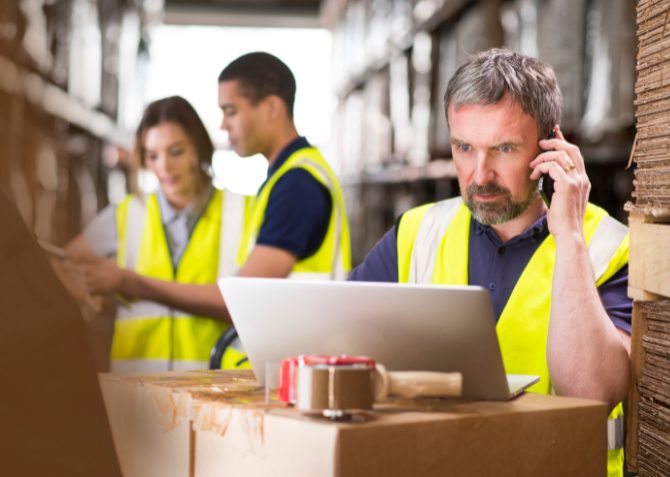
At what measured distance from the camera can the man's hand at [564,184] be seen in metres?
2.16

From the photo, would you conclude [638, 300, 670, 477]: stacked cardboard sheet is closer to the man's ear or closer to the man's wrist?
the man's wrist

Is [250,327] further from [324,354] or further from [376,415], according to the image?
[376,415]

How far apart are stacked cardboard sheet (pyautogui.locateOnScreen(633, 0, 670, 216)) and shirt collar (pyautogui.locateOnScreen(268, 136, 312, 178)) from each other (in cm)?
198

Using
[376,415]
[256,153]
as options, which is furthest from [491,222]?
[256,153]

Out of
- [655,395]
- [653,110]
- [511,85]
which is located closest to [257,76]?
[511,85]

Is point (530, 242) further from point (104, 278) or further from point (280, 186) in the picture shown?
point (104, 278)

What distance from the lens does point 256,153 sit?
12.6ft

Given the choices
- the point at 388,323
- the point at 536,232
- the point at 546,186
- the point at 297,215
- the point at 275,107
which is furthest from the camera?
the point at 275,107

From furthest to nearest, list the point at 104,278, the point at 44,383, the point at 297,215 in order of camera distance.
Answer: the point at 104,278
the point at 297,215
the point at 44,383

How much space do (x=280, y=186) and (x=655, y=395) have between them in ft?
6.64

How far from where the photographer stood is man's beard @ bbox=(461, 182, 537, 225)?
2385 millimetres

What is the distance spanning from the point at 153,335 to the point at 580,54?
263 centimetres

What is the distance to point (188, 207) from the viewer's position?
13.3ft

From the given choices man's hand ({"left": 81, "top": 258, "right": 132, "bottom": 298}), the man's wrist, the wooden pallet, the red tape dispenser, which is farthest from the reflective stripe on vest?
the red tape dispenser
